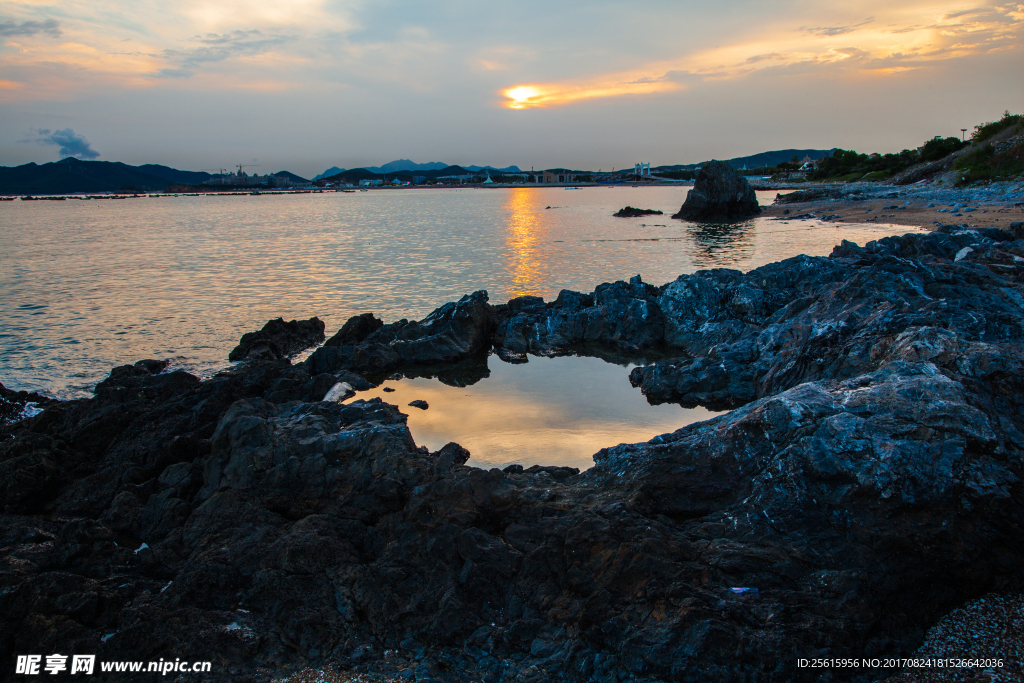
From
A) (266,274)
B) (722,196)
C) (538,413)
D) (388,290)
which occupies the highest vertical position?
(722,196)

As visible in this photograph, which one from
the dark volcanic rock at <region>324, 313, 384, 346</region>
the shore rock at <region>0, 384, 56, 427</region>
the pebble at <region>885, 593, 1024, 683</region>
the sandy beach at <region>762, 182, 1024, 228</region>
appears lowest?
the shore rock at <region>0, 384, 56, 427</region>

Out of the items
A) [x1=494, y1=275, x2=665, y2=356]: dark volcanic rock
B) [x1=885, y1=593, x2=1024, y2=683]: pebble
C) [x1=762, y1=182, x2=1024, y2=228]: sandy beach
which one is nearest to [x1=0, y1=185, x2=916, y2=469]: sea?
[x1=494, y1=275, x2=665, y2=356]: dark volcanic rock

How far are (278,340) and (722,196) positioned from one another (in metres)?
39.5

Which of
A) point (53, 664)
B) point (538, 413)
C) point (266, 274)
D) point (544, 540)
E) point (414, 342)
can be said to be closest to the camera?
point (53, 664)

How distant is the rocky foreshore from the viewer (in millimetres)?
3137

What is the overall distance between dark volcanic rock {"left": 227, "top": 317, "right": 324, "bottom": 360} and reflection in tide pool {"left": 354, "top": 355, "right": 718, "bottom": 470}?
3.02 meters

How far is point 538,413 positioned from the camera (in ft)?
26.1

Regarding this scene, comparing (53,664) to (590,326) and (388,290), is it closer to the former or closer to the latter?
(590,326)

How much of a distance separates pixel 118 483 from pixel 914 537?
6.49 meters

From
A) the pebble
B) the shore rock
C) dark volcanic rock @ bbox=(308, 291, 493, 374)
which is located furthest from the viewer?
dark volcanic rock @ bbox=(308, 291, 493, 374)

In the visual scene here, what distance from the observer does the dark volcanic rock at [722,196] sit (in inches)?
1698

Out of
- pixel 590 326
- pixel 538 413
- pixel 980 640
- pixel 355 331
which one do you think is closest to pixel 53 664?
pixel 980 640

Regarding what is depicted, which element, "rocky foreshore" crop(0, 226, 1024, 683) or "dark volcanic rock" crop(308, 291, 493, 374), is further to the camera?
"dark volcanic rock" crop(308, 291, 493, 374)

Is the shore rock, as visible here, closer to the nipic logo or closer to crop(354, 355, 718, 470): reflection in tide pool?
crop(354, 355, 718, 470): reflection in tide pool
